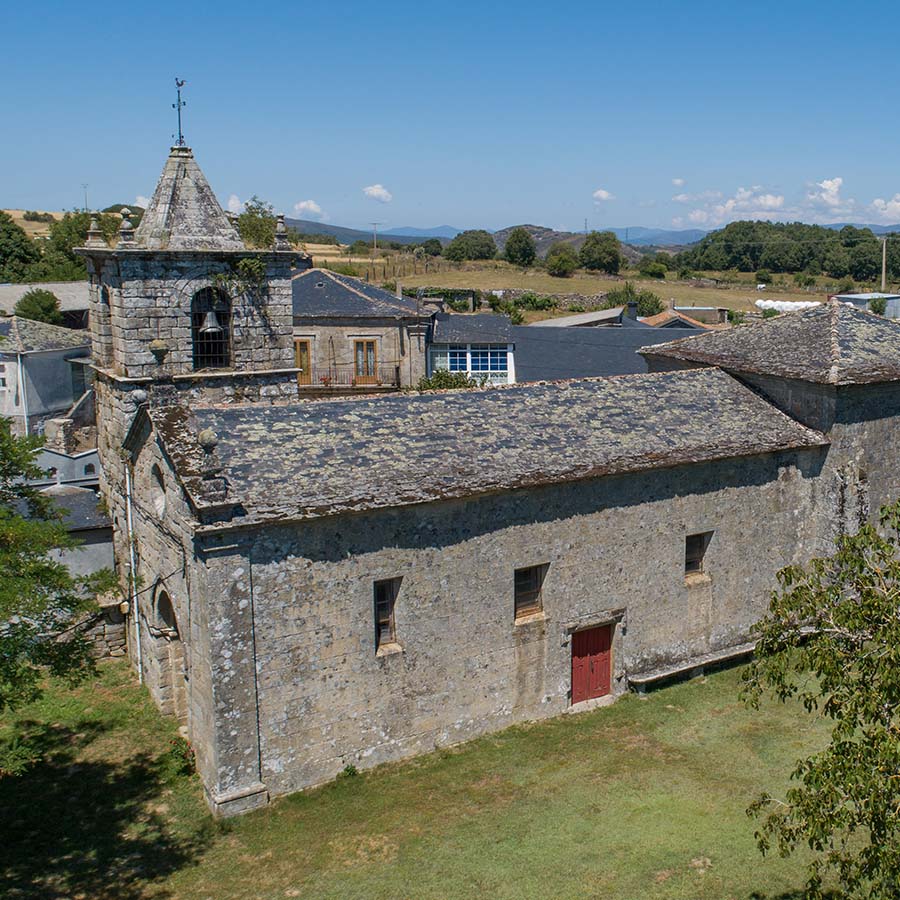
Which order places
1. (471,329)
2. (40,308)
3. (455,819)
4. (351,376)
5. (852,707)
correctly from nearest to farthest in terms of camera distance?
(852,707)
(455,819)
(351,376)
(471,329)
(40,308)

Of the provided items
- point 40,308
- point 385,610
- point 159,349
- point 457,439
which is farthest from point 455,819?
point 40,308

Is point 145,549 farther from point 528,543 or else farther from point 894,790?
point 894,790

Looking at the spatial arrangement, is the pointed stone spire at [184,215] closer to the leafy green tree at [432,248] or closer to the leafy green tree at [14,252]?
the leafy green tree at [14,252]

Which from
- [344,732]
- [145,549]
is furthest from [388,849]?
[145,549]

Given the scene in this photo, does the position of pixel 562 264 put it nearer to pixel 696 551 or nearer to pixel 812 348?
pixel 812 348

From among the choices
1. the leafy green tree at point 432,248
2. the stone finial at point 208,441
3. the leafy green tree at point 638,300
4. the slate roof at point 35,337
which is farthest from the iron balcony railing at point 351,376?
the leafy green tree at point 432,248

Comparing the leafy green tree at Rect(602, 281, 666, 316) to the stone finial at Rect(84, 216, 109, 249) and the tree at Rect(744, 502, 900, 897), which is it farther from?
the tree at Rect(744, 502, 900, 897)
